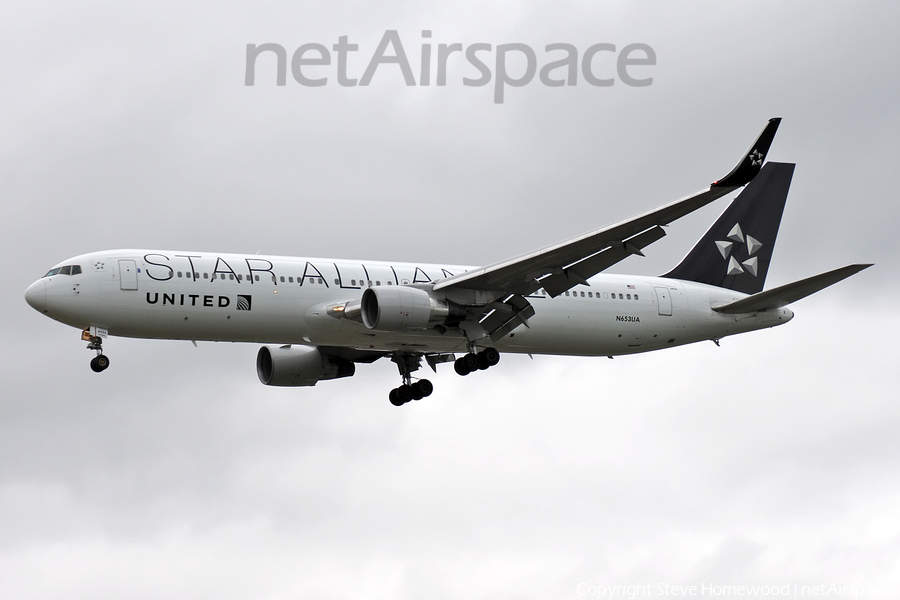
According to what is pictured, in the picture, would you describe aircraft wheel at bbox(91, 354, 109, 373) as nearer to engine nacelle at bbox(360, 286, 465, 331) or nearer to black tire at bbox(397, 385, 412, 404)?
engine nacelle at bbox(360, 286, 465, 331)

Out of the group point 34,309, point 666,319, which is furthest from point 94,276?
point 666,319

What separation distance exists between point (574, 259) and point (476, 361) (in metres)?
5.56

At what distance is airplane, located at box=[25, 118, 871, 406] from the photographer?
38594mm

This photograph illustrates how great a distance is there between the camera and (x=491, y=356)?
138ft

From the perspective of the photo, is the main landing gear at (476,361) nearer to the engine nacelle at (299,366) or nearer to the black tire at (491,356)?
the black tire at (491,356)

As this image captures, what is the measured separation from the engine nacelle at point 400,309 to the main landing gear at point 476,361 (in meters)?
2.72

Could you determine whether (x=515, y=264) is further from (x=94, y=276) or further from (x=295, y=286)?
(x=94, y=276)

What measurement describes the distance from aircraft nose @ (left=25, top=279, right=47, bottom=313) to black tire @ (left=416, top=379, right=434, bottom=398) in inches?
565

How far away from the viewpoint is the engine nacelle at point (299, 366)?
155 ft

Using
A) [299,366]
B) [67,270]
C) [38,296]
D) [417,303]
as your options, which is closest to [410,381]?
[299,366]

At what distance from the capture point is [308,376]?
4747cm

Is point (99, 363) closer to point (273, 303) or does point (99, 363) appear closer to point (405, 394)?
point (273, 303)

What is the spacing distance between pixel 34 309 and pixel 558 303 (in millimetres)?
17711

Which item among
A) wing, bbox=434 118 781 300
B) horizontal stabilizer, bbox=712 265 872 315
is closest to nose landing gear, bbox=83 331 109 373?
wing, bbox=434 118 781 300
